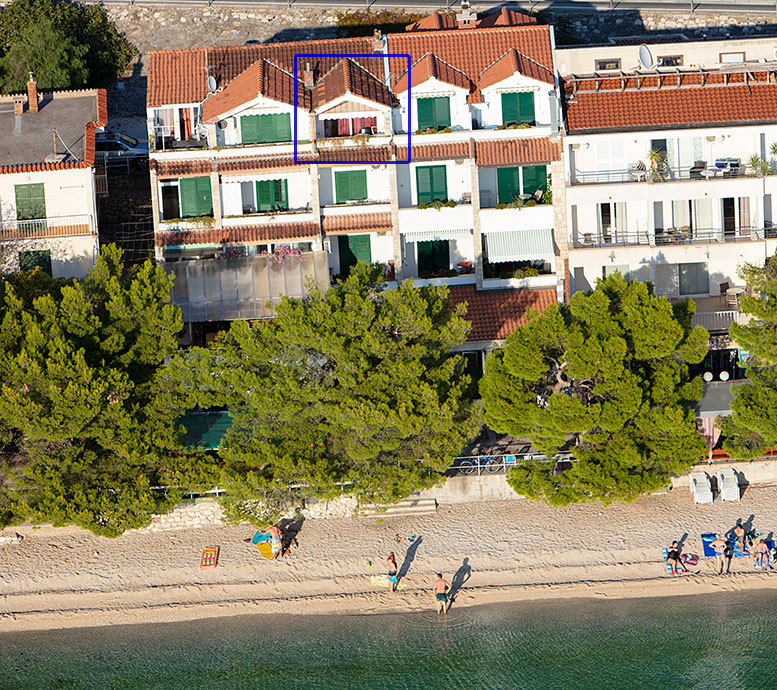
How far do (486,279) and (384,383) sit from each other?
11762 mm

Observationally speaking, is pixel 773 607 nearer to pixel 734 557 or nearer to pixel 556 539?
pixel 734 557

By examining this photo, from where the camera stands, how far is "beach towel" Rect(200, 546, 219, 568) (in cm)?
5675

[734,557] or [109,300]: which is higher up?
[109,300]

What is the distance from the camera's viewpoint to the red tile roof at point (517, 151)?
63562mm

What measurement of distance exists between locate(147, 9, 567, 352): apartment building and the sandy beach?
1069 centimetres

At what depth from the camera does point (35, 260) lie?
6372 centimetres

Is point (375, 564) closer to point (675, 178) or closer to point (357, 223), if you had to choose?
point (357, 223)

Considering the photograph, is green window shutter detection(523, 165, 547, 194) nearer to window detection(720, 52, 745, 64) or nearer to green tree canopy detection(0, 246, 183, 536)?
window detection(720, 52, 745, 64)

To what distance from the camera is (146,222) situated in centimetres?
6656

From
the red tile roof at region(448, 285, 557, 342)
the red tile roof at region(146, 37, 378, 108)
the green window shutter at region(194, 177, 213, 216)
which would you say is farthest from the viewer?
the red tile roof at region(146, 37, 378, 108)

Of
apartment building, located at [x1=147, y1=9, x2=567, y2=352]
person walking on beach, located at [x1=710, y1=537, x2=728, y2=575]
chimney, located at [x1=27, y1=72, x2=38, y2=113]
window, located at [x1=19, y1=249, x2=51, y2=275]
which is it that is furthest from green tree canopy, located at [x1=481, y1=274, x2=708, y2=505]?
chimney, located at [x1=27, y1=72, x2=38, y2=113]

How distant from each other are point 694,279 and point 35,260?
32067 millimetres

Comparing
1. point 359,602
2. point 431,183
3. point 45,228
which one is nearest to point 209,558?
point 359,602

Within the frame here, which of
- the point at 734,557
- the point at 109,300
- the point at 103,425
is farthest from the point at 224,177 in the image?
the point at 734,557
